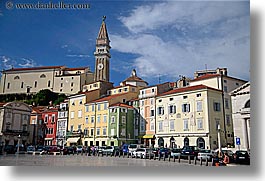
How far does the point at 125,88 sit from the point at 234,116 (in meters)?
13.5

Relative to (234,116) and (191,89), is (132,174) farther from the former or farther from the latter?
(191,89)

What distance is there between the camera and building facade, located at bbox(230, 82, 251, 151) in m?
11.1

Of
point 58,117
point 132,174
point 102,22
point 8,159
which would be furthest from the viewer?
point 58,117

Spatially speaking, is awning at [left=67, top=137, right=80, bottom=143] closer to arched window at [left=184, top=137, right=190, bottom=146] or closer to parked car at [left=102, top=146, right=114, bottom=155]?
parked car at [left=102, top=146, right=114, bottom=155]

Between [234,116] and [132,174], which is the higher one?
[234,116]

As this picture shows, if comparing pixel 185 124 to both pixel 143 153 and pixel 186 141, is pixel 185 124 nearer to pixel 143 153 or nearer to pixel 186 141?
pixel 186 141

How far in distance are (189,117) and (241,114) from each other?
23.5 ft

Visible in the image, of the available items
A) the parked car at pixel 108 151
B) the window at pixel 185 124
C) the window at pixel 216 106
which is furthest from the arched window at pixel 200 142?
the parked car at pixel 108 151

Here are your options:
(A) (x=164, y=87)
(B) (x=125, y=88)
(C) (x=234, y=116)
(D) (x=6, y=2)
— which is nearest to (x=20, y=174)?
(D) (x=6, y=2)

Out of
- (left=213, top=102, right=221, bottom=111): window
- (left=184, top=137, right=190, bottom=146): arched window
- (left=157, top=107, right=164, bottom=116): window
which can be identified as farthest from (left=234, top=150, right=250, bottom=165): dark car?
(left=157, top=107, right=164, bottom=116): window

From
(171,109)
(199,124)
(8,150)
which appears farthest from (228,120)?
(8,150)

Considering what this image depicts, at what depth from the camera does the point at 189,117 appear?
63.7 ft

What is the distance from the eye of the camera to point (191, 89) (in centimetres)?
1947

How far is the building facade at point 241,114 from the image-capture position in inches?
436
